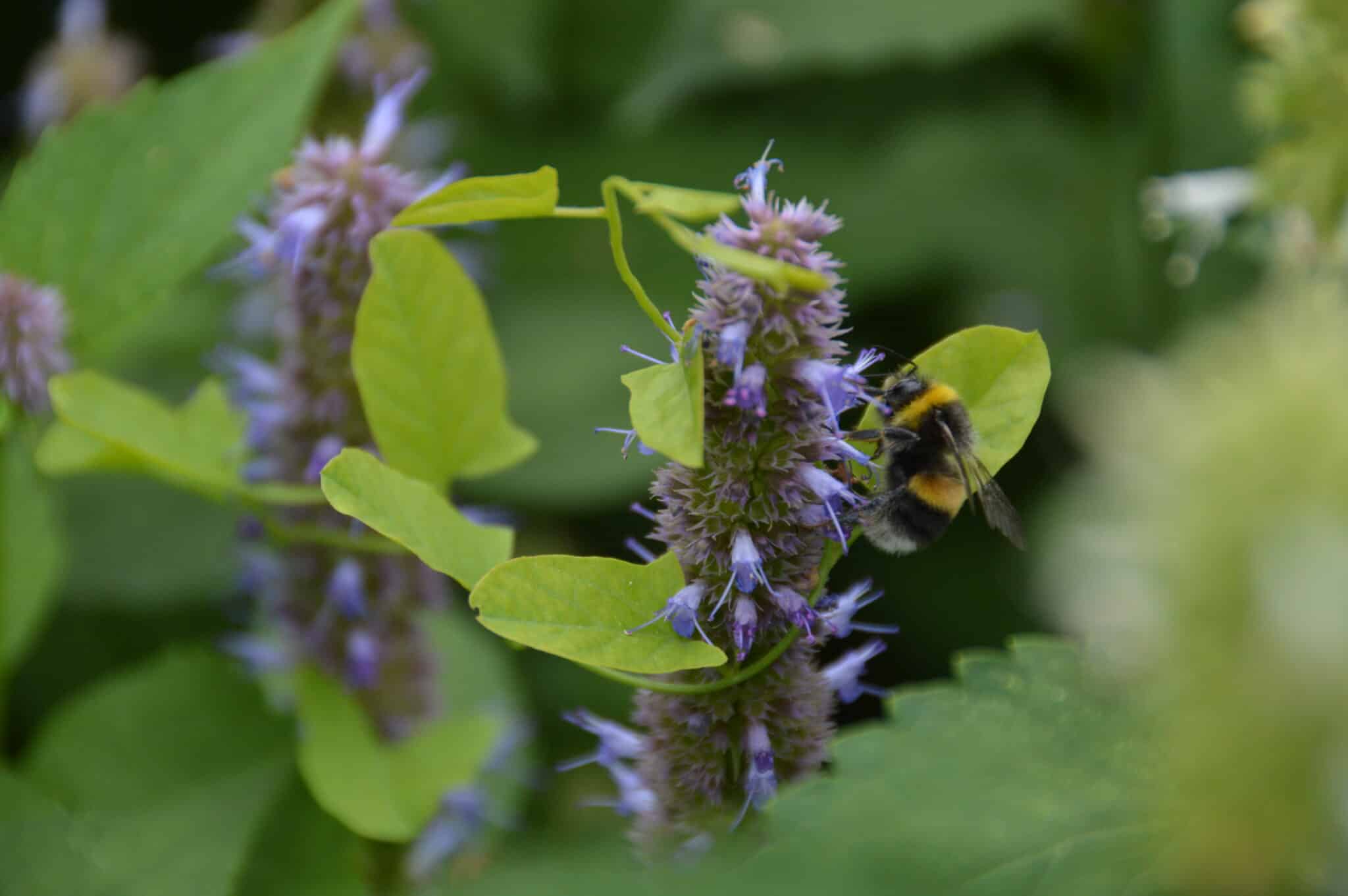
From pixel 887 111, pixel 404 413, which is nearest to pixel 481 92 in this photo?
pixel 887 111

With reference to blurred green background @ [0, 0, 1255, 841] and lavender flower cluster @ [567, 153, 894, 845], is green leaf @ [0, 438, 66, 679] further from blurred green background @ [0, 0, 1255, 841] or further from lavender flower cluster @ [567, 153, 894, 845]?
lavender flower cluster @ [567, 153, 894, 845]

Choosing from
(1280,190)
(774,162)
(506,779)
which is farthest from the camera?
(506,779)

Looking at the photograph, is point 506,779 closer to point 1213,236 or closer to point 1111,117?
point 1213,236

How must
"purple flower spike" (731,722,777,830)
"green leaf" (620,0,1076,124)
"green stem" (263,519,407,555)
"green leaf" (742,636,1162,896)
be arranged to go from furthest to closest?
1. "green leaf" (620,0,1076,124)
2. "green stem" (263,519,407,555)
3. "purple flower spike" (731,722,777,830)
4. "green leaf" (742,636,1162,896)

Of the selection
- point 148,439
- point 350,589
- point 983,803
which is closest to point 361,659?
point 350,589

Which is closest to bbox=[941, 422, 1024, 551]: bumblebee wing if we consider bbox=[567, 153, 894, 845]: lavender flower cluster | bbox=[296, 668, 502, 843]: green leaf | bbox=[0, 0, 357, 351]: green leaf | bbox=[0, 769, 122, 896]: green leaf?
bbox=[567, 153, 894, 845]: lavender flower cluster

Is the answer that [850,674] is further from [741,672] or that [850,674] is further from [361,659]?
[361,659]
